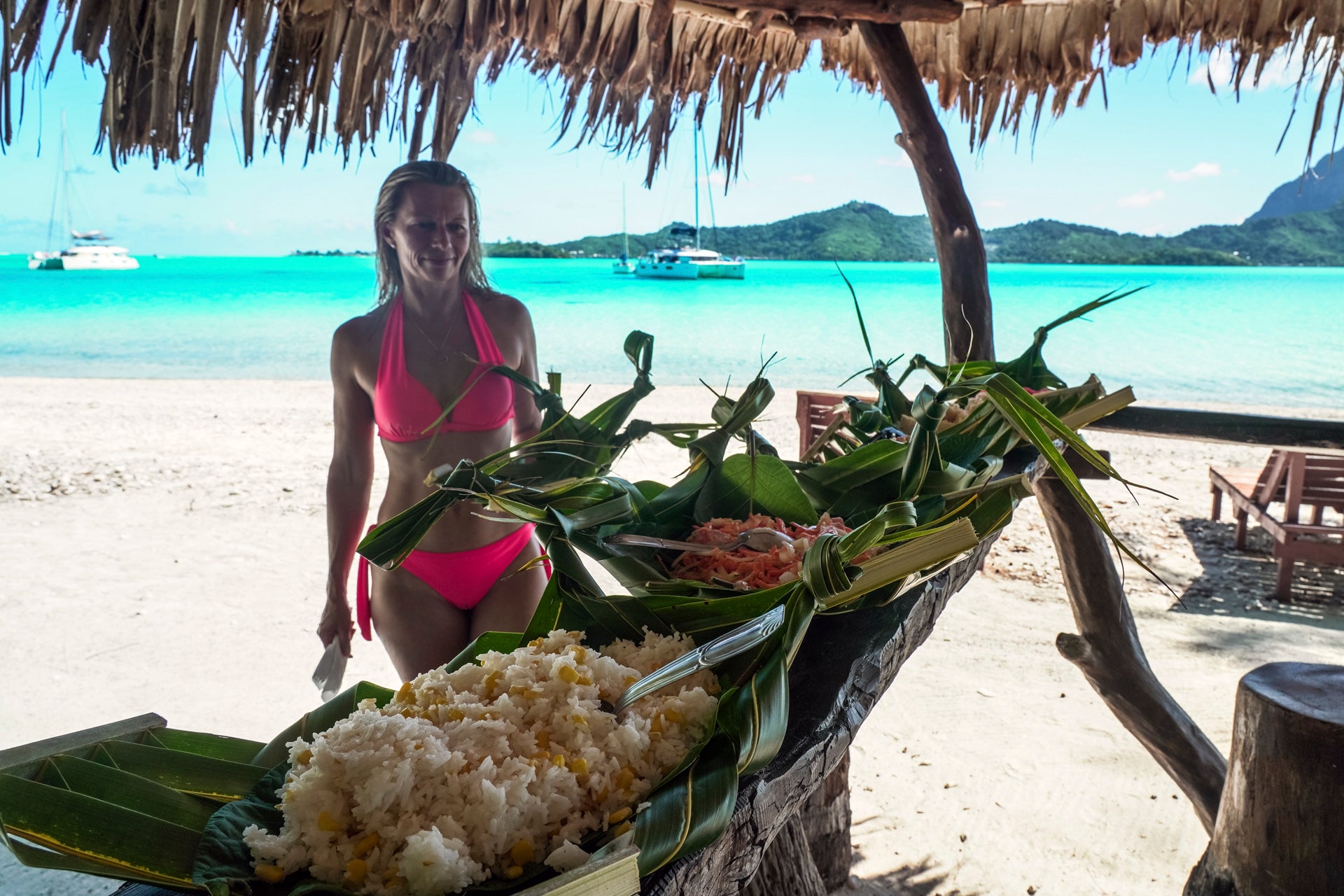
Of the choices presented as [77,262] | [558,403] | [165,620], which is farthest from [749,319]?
[77,262]

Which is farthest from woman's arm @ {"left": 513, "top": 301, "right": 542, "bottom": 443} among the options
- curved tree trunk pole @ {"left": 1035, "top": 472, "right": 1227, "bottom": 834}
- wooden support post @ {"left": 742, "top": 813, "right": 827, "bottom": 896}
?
curved tree trunk pole @ {"left": 1035, "top": 472, "right": 1227, "bottom": 834}

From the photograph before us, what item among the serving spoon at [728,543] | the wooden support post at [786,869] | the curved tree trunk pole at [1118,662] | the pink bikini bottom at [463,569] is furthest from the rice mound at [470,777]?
the curved tree trunk pole at [1118,662]

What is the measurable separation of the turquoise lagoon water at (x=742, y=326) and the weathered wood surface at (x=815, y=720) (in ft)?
34.5

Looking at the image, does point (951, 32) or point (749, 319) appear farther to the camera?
point (749, 319)

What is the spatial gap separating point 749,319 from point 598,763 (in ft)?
113

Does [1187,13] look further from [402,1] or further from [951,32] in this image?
[402,1]

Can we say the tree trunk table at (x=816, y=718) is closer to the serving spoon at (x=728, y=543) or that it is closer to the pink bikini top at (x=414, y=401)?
the serving spoon at (x=728, y=543)

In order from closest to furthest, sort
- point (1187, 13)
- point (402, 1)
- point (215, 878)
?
point (215, 878), point (402, 1), point (1187, 13)

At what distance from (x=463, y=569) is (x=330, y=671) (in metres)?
0.35

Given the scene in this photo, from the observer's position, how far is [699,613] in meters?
0.80

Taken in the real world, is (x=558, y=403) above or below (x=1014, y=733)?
above

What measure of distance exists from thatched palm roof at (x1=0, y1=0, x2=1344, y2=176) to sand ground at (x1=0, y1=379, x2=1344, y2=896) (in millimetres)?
1767

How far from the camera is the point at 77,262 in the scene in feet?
186

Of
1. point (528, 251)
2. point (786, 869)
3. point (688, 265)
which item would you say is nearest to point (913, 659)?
point (786, 869)
